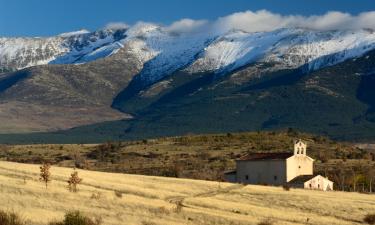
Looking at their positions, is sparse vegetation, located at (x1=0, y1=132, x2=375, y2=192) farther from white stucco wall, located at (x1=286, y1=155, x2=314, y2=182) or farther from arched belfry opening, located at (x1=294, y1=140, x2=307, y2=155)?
arched belfry opening, located at (x1=294, y1=140, x2=307, y2=155)

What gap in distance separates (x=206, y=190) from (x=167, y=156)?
89.1m

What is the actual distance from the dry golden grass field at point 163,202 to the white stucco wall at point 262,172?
28490 mm

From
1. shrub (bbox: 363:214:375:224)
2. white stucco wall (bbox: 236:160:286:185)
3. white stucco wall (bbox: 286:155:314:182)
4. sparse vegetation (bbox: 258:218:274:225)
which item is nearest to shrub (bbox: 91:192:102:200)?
sparse vegetation (bbox: 258:218:274:225)

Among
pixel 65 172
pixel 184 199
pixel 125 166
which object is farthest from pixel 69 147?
pixel 184 199

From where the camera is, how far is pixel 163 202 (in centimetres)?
5769

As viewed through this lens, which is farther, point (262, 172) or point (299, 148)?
point (299, 148)

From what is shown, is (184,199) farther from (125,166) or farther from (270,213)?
(125,166)

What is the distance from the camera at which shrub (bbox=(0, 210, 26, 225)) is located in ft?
137

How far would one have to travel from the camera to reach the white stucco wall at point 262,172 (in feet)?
342

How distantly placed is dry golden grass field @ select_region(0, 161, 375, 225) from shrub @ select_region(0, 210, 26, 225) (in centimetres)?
72

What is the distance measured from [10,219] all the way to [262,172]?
65.9 meters

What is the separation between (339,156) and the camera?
158 metres

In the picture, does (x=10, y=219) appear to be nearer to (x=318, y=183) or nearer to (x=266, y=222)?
(x=266, y=222)

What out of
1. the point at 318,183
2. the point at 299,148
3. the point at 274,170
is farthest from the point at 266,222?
the point at 299,148
